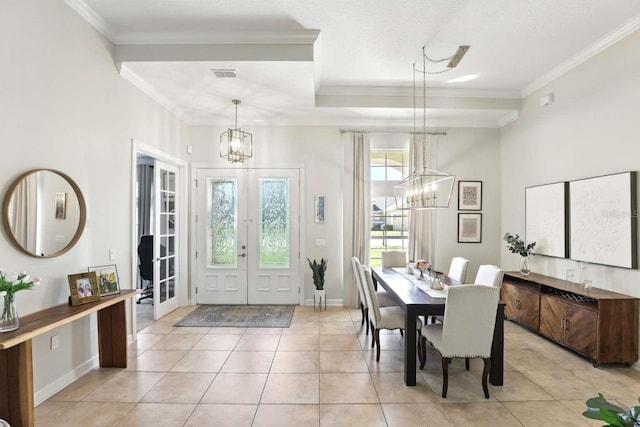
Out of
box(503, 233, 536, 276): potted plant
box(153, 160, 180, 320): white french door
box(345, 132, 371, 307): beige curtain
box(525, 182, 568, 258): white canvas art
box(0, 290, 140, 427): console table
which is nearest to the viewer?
box(0, 290, 140, 427): console table

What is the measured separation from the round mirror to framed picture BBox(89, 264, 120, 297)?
360 millimetres

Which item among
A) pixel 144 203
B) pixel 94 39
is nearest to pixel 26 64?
pixel 94 39

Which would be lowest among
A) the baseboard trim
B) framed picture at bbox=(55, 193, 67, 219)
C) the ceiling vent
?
the baseboard trim

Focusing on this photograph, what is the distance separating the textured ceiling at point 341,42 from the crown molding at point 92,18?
0.01 metres

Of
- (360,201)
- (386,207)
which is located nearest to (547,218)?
(386,207)

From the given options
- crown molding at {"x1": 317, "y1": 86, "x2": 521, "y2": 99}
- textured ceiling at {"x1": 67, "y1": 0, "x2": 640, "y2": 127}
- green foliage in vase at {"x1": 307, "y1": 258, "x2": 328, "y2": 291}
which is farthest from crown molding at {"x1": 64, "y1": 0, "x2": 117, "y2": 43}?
green foliage in vase at {"x1": 307, "y1": 258, "x2": 328, "y2": 291}

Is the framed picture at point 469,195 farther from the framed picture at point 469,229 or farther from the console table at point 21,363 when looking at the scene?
the console table at point 21,363

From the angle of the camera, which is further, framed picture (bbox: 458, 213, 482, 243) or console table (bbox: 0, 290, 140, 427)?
framed picture (bbox: 458, 213, 482, 243)

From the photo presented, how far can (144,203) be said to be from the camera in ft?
22.8

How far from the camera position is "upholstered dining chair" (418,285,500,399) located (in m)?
2.61

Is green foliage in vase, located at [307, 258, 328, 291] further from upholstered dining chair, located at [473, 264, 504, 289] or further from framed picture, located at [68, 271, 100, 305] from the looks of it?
framed picture, located at [68, 271, 100, 305]

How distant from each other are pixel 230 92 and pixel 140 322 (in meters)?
3.37

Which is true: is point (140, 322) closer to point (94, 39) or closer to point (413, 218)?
point (94, 39)

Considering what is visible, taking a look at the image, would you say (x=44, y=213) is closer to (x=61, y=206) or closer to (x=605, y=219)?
(x=61, y=206)
